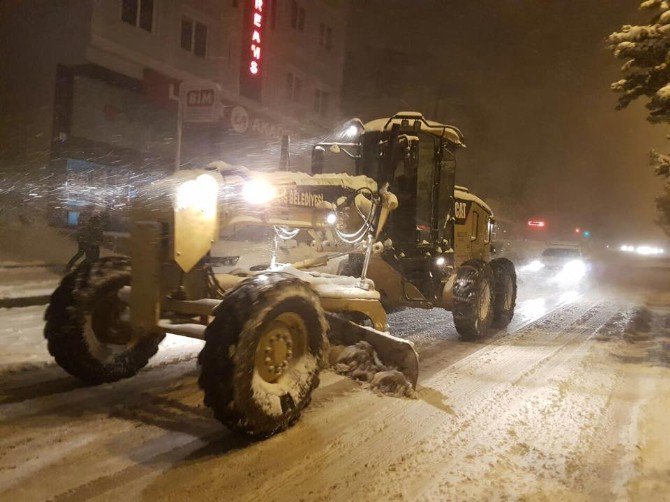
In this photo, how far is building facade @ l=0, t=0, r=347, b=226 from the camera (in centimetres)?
1812

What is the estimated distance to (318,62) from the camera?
28.7m

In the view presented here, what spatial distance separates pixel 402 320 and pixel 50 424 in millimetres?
7002

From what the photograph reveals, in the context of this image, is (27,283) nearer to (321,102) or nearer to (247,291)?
(247,291)

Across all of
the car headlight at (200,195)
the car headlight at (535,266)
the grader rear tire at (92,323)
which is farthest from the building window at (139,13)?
the car headlight at (535,266)

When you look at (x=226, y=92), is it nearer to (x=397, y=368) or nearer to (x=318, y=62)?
(x=318, y=62)

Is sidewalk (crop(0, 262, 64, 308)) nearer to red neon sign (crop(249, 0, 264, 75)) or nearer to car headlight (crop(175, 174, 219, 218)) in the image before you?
car headlight (crop(175, 174, 219, 218))

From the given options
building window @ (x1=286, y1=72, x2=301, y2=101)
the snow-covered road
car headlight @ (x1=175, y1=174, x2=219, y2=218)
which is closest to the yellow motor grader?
car headlight @ (x1=175, y1=174, x2=219, y2=218)

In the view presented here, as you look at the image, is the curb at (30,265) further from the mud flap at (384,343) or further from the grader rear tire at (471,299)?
the mud flap at (384,343)

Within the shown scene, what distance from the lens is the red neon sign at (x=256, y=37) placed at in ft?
72.9

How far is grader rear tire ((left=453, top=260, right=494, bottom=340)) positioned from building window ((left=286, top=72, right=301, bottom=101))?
775 inches

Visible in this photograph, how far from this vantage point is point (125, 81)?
19234mm

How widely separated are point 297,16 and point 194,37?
722 cm

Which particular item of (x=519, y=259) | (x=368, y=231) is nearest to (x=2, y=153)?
(x=368, y=231)

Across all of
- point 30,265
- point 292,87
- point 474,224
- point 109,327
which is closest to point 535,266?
point 292,87
